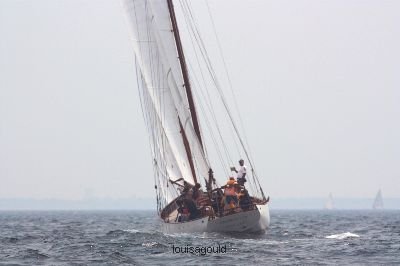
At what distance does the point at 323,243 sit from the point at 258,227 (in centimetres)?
363

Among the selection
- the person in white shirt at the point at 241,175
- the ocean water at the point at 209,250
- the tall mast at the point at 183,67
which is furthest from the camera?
the tall mast at the point at 183,67

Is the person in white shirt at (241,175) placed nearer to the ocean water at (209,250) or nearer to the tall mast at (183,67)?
the ocean water at (209,250)

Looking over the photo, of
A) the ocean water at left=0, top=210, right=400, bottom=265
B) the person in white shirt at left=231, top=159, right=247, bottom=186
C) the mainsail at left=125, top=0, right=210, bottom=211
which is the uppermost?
the mainsail at left=125, top=0, right=210, bottom=211

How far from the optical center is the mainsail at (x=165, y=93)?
43.0 m

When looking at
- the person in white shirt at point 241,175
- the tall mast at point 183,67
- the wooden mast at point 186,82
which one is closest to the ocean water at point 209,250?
the person in white shirt at point 241,175

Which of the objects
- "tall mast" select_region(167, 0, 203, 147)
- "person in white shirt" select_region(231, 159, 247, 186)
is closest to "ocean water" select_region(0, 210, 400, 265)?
"person in white shirt" select_region(231, 159, 247, 186)

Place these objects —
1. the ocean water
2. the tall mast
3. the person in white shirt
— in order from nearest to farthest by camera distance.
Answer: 1. the ocean water
2. the person in white shirt
3. the tall mast

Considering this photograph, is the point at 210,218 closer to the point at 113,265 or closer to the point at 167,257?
the point at 167,257

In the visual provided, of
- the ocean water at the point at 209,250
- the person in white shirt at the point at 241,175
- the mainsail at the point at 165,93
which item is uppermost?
the mainsail at the point at 165,93

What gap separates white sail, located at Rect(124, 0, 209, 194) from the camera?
141ft

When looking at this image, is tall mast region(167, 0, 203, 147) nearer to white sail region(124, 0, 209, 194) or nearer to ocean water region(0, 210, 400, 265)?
white sail region(124, 0, 209, 194)

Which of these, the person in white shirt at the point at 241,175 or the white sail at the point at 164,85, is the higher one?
the white sail at the point at 164,85

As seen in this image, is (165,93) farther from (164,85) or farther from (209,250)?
(209,250)

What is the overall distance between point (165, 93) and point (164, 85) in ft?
1.41
